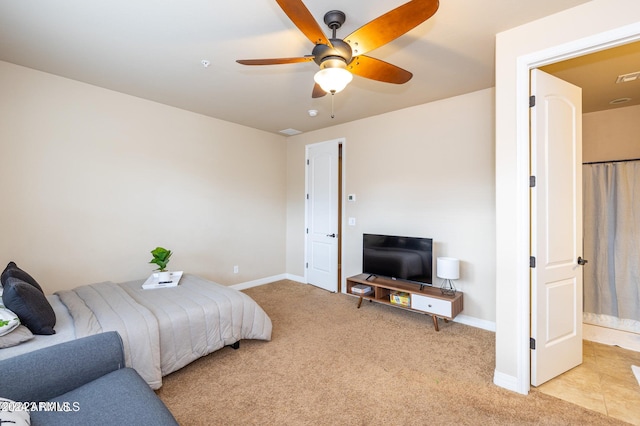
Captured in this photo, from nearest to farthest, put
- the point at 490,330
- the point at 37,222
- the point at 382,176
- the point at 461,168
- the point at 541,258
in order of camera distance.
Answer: the point at 541,258
the point at 37,222
the point at 490,330
the point at 461,168
the point at 382,176

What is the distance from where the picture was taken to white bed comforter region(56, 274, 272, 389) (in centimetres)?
197

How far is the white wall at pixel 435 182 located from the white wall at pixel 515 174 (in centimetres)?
113

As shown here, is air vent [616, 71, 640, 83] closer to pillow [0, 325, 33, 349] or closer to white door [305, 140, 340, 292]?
white door [305, 140, 340, 292]

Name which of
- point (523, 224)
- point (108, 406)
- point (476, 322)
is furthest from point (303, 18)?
point (476, 322)

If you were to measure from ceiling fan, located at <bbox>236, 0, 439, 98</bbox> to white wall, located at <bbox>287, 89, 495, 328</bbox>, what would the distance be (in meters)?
1.66

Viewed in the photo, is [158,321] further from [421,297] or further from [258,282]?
[258,282]

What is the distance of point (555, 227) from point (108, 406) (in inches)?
125

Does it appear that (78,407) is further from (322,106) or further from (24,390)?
(322,106)

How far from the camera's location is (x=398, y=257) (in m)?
3.62

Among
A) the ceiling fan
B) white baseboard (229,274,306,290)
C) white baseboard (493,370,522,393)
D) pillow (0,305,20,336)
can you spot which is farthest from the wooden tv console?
pillow (0,305,20,336)

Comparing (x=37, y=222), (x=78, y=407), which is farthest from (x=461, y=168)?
(x=37, y=222)

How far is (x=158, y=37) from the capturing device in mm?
2266

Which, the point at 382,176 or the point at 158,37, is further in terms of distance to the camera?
the point at 382,176

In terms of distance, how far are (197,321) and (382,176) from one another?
3.05 metres
